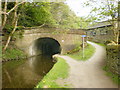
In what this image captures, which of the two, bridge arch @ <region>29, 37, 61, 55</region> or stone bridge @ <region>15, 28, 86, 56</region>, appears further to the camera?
bridge arch @ <region>29, 37, 61, 55</region>

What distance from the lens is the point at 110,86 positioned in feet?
20.6

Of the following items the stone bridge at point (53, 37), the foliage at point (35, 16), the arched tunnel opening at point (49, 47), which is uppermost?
the foliage at point (35, 16)

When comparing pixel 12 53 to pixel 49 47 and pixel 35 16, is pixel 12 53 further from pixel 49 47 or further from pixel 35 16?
pixel 49 47

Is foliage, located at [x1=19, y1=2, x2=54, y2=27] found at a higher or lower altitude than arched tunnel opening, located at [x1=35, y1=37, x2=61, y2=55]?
higher

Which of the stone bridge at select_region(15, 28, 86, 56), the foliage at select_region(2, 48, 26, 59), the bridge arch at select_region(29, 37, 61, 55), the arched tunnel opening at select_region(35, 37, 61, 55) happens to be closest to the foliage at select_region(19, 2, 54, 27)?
the stone bridge at select_region(15, 28, 86, 56)

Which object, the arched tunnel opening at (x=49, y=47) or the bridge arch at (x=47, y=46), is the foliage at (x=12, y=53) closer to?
the bridge arch at (x=47, y=46)

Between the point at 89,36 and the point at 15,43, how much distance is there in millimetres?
24736

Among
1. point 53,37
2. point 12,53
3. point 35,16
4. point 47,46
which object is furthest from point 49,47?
point 12,53

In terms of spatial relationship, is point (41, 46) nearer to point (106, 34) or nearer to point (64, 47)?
point (64, 47)


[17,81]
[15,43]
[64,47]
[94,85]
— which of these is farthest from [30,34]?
[94,85]

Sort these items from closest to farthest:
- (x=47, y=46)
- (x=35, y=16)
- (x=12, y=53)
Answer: (x=12, y=53), (x=35, y=16), (x=47, y=46)

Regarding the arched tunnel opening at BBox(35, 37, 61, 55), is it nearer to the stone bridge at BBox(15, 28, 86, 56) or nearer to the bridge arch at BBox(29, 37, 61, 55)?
the bridge arch at BBox(29, 37, 61, 55)

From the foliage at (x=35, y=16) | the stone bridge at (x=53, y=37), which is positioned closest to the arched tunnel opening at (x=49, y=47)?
the foliage at (x=35, y=16)

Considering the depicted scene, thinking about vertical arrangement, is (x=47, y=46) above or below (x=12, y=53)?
below
